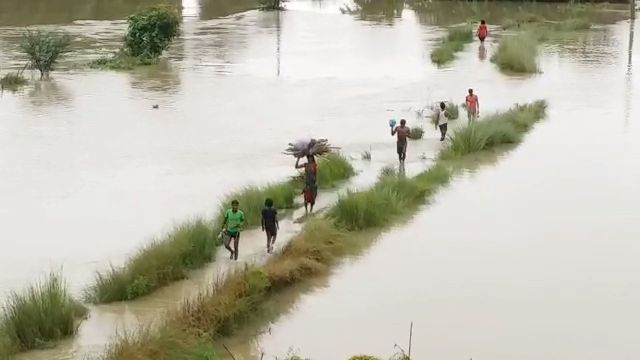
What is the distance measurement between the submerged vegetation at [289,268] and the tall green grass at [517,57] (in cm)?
1066

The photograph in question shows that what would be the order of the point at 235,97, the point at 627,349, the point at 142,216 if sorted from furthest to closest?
the point at 235,97 → the point at 142,216 → the point at 627,349

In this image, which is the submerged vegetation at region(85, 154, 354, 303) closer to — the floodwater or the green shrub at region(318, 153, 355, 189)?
the floodwater

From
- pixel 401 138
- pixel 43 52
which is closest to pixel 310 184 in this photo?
pixel 401 138

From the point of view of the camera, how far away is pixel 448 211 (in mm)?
13594

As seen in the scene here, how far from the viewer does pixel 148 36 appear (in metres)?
30.2

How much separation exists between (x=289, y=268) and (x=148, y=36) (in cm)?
2135

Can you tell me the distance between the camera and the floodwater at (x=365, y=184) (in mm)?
9656

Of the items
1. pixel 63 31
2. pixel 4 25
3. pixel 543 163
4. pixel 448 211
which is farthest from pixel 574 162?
pixel 4 25

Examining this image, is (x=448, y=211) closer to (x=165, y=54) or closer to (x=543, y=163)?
(x=543, y=163)

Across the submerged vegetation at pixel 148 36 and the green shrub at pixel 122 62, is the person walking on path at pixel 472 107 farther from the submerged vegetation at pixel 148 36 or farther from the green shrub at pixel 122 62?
the submerged vegetation at pixel 148 36

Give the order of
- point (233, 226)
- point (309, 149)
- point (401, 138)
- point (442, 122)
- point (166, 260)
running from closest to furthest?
point (166, 260) → point (233, 226) → point (309, 149) → point (401, 138) → point (442, 122)

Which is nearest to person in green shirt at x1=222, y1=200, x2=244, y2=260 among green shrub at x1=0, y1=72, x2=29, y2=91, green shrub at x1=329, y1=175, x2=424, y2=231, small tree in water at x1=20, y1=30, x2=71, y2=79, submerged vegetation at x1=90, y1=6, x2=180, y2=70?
green shrub at x1=329, y1=175, x2=424, y2=231

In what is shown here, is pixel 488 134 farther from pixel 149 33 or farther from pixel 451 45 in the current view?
pixel 149 33

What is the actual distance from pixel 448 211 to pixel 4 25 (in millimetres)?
32666
